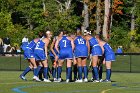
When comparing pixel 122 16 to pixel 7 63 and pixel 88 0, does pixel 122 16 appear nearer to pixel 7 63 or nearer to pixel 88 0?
pixel 88 0

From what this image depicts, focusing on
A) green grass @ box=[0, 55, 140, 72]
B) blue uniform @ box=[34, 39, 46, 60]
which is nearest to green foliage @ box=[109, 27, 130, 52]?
green grass @ box=[0, 55, 140, 72]

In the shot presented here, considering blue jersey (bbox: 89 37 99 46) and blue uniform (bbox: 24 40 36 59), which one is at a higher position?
blue jersey (bbox: 89 37 99 46)

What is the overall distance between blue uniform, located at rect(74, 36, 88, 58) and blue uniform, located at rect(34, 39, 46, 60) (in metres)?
1.25

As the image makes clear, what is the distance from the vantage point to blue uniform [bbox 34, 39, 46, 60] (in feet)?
78.5

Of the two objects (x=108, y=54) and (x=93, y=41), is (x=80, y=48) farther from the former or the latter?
(x=108, y=54)

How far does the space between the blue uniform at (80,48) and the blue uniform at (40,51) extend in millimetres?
1245

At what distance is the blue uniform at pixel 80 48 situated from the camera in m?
23.8

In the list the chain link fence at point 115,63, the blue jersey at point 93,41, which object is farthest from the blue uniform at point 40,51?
the chain link fence at point 115,63

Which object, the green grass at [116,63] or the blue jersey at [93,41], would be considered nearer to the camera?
the blue jersey at [93,41]

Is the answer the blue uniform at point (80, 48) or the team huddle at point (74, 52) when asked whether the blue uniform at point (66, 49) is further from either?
the blue uniform at point (80, 48)

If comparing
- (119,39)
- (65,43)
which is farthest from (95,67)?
(119,39)

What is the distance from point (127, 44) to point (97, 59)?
123 ft

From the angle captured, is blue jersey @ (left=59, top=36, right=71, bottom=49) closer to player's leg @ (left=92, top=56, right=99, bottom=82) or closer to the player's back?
the player's back

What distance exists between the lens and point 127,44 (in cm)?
6128
